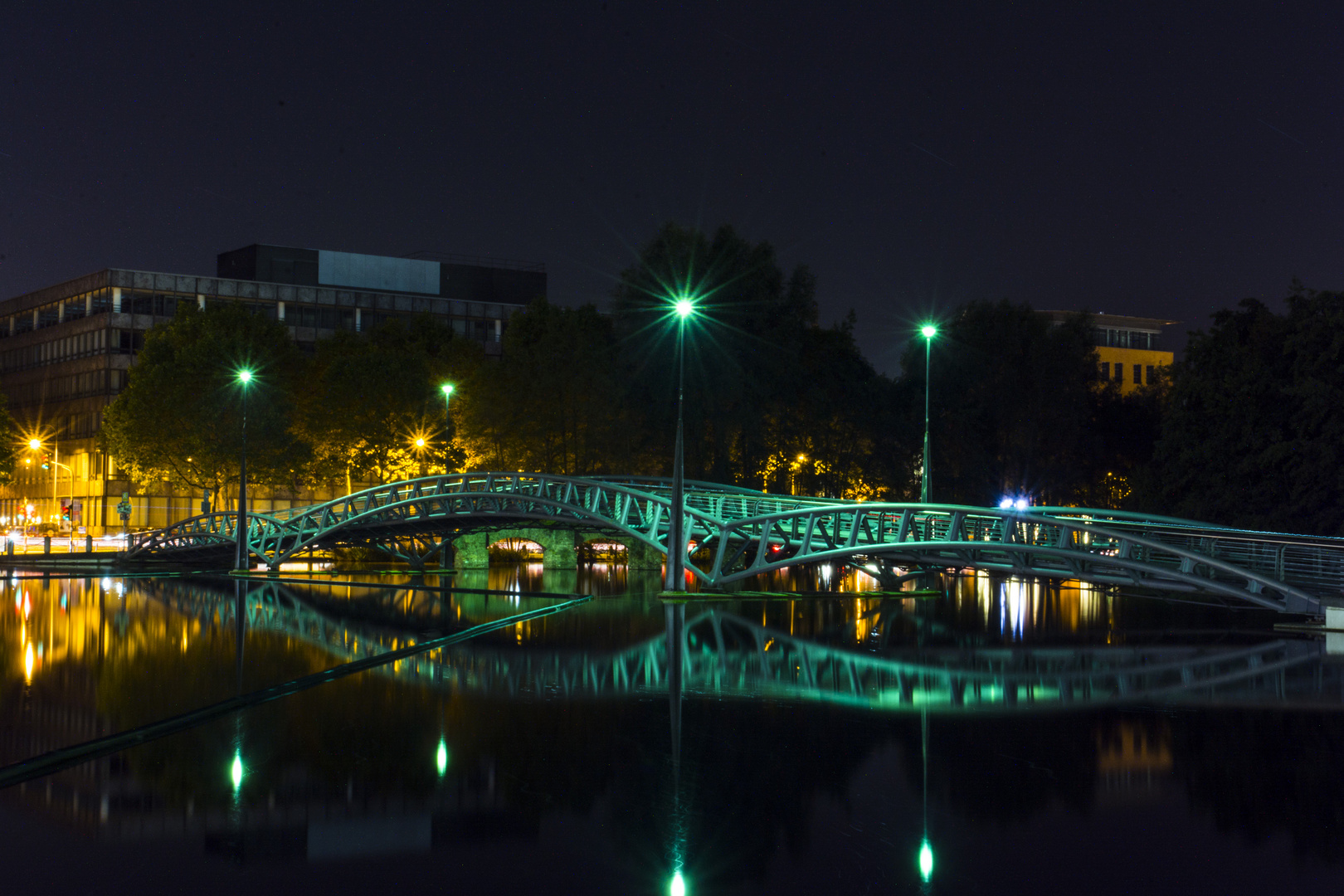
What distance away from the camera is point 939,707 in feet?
50.1

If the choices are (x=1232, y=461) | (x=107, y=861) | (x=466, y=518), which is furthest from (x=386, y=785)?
(x=1232, y=461)

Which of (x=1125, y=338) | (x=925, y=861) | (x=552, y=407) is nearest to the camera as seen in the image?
(x=925, y=861)

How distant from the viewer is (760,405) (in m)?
53.4

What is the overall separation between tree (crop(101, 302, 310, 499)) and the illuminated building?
87.4m

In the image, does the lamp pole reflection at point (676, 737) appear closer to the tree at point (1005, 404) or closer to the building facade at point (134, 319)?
the tree at point (1005, 404)

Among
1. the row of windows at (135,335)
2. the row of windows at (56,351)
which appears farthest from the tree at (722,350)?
the row of windows at (56,351)

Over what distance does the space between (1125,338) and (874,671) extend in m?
125

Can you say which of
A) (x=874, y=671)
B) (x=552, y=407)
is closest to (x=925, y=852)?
(x=874, y=671)

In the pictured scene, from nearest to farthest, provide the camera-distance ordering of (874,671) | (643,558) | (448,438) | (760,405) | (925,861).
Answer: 1. (925,861)
2. (874,671)
3. (760,405)
4. (643,558)
5. (448,438)

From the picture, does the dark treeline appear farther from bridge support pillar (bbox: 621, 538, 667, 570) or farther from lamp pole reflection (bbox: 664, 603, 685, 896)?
lamp pole reflection (bbox: 664, 603, 685, 896)

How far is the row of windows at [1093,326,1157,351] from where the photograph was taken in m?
132

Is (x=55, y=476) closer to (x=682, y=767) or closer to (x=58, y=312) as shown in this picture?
(x=58, y=312)

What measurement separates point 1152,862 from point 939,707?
6774 mm

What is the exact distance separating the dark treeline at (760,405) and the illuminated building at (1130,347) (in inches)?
2583
